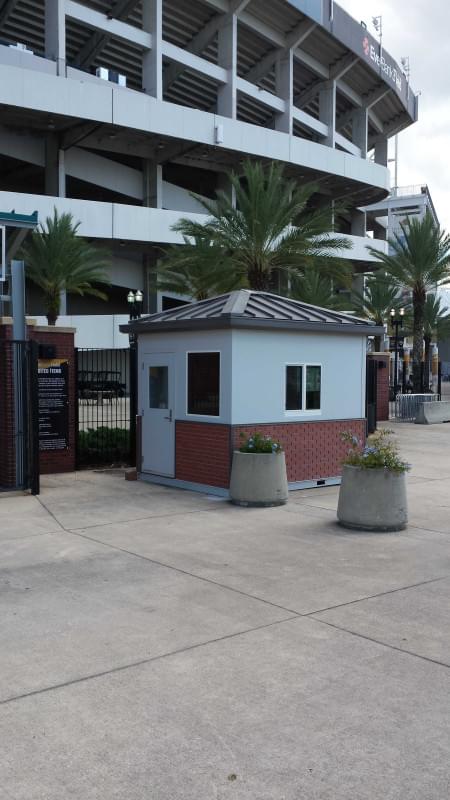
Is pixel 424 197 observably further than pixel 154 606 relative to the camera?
Yes

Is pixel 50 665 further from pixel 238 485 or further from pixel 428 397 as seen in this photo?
pixel 428 397

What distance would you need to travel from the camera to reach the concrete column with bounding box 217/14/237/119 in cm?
4197

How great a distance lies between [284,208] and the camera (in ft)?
77.5

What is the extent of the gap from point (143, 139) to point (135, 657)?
3917cm

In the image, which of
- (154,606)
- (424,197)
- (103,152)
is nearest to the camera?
(154,606)

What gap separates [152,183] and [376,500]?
38378 mm

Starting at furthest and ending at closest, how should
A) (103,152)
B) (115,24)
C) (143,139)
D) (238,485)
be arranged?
(103,152), (143,139), (115,24), (238,485)

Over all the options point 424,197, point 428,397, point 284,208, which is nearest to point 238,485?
point 284,208

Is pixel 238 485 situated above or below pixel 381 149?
below

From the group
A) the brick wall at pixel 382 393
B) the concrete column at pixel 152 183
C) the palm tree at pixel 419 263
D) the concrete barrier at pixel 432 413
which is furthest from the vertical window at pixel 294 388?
the concrete column at pixel 152 183

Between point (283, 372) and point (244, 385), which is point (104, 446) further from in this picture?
point (283, 372)

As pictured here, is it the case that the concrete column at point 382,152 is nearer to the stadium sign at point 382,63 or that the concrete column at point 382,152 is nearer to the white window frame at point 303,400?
the stadium sign at point 382,63

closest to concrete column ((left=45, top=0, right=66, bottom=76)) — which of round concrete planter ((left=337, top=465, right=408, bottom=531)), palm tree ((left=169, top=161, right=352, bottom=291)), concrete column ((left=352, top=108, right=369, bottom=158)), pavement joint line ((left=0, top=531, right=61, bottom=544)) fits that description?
palm tree ((left=169, top=161, right=352, bottom=291))

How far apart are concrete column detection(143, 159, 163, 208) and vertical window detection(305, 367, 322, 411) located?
33.5 m
